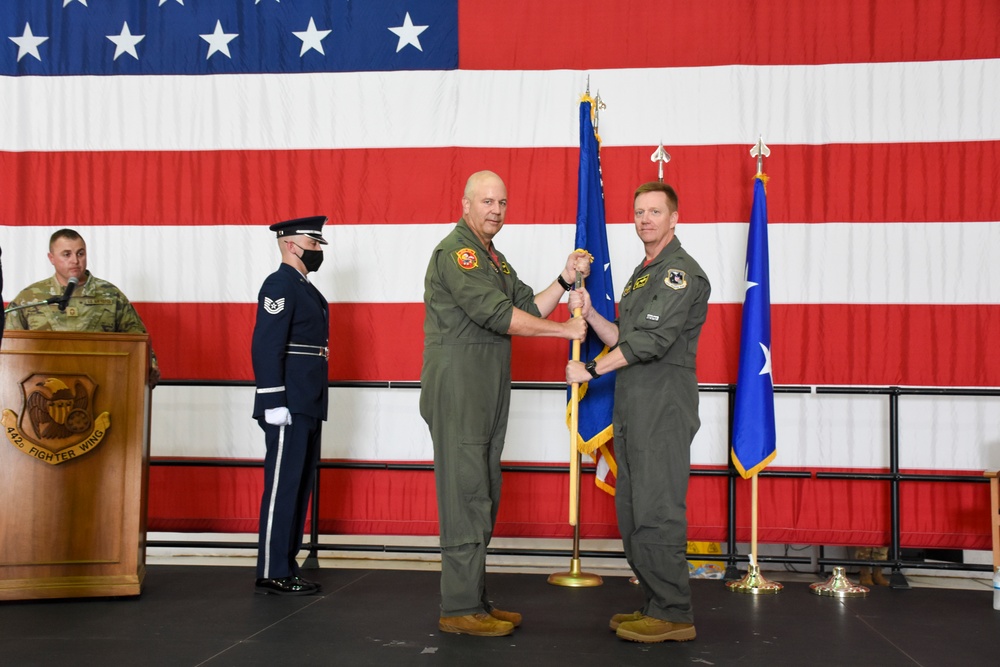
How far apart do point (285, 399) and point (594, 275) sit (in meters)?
1.35

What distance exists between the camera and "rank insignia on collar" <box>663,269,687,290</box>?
9.36 feet


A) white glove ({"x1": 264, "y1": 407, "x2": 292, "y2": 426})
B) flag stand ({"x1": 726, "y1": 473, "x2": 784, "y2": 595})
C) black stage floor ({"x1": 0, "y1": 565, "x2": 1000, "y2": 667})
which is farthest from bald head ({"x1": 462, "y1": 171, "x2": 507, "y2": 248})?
flag stand ({"x1": 726, "y1": 473, "x2": 784, "y2": 595})

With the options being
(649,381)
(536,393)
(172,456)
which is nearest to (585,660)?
(649,381)

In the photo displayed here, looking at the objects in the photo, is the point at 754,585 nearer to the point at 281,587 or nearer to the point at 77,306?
the point at 281,587

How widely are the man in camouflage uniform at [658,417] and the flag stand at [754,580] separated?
911 millimetres

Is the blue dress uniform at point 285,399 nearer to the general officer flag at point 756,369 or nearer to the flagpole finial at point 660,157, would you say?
the flagpole finial at point 660,157

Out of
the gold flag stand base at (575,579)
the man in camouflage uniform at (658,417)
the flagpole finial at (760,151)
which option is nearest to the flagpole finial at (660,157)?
the flagpole finial at (760,151)

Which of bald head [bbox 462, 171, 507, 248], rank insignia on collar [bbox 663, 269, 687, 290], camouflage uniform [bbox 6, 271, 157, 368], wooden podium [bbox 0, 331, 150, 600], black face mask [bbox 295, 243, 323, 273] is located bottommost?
wooden podium [bbox 0, 331, 150, 600]

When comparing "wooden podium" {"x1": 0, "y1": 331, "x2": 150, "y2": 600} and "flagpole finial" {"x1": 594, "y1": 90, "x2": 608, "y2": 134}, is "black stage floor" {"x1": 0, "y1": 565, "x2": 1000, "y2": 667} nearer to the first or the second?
"wooden podium" {"x1": 0, "y1": 331, "x2": 150, "y2": 600}

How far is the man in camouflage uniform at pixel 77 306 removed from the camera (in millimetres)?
3812

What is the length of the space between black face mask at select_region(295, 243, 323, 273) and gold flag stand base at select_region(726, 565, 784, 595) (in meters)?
2.14

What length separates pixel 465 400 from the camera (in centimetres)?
286

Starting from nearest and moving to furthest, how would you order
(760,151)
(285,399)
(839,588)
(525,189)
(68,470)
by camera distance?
(68,470) → (285,399) → (839,588) → (760,151) → (525,189)

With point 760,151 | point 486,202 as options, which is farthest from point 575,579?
point 760,151
